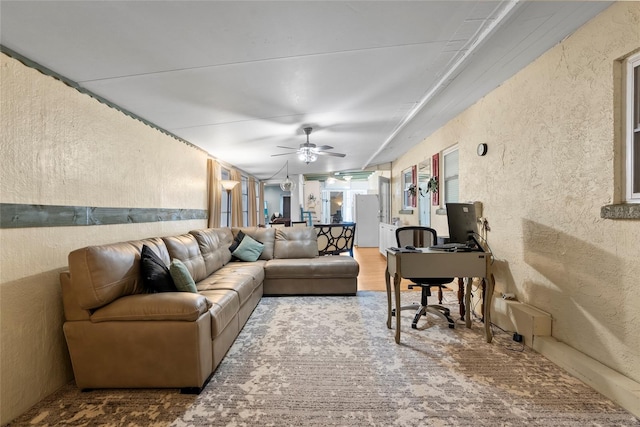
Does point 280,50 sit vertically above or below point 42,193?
above

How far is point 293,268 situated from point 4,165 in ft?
9.39

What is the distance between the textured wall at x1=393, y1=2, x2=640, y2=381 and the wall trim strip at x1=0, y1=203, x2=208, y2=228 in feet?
12.0

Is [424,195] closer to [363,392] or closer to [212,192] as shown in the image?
[212,192]

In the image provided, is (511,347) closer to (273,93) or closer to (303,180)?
(273,93)

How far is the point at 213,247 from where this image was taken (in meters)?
3.59

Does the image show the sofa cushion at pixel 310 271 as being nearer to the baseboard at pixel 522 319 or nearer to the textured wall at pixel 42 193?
the baseboard at pixel 522 319

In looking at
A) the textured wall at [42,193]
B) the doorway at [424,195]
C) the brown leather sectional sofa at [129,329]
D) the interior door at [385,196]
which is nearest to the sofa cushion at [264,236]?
the textured wall at [42,193]

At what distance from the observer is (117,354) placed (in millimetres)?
1818

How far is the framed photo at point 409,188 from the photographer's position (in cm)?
579

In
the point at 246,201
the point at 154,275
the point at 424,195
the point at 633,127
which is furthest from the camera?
the point at 246,201

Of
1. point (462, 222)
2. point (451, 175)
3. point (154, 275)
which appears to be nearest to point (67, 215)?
point (154, 275)

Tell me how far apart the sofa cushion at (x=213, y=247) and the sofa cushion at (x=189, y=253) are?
11 cm

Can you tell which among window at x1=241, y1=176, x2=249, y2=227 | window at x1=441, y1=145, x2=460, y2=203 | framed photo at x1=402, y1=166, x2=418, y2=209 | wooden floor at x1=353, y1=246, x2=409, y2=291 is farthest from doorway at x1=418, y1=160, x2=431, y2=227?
window at x1=241, y1=176, x2=249, y2=227

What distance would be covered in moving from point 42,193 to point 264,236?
285 cm
